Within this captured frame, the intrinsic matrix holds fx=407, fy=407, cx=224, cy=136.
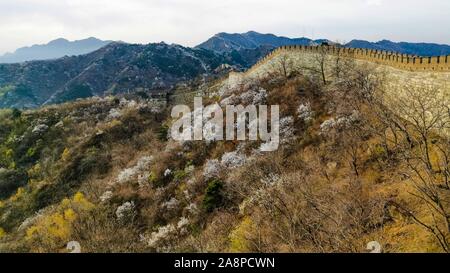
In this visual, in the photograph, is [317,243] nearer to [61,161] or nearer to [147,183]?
[147,183]

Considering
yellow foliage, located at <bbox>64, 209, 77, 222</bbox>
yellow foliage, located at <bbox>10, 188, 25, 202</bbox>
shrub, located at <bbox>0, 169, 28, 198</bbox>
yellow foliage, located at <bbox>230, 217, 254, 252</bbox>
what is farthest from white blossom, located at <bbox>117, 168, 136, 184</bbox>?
shrub, located at <bbox>0, 169, 28, 198</bbox>

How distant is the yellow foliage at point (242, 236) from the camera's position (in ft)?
68.9

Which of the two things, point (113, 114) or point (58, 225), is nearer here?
point (58, 225)

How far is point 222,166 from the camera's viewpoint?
3728 centimetres

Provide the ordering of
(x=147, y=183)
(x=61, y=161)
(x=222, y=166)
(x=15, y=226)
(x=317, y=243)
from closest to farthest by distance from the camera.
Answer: (x=317, y=243) < (x=222, y=166) < (x=147, y=183) < (x=15, y=226) < (x=61, y=161)

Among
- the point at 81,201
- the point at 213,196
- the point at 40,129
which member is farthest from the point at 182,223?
the point at 40,129

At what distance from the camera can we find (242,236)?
21.8 m

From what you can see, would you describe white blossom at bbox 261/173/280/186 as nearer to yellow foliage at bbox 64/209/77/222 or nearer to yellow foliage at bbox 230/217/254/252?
yellow foliage at bbox 230/217/254/252

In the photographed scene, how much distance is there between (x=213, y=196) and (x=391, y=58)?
18.9 metres

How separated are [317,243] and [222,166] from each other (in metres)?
21.1

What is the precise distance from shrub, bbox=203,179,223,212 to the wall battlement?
57.9ft

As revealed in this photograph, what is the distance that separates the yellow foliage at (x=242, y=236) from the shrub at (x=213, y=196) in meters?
5.48

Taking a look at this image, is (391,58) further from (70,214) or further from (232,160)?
(70,214)
